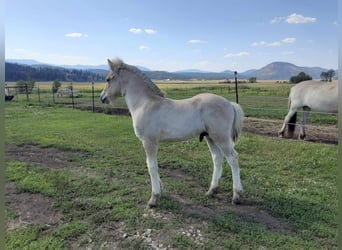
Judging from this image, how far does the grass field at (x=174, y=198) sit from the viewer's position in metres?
2.88

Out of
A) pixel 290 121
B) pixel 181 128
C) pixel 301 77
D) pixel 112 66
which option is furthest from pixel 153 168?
pixel 301 77

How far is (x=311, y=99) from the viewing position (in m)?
6.97

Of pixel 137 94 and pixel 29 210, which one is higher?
pixel 137 94

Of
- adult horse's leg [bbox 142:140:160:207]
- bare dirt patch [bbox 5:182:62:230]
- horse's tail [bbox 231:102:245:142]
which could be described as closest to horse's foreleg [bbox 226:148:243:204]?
horse's tail [bbox 231:102:245:142]

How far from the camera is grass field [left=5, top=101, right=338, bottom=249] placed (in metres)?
2.88

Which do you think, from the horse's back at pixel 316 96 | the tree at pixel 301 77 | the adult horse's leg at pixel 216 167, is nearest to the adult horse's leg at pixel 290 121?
the horse's back at pixel 316 96

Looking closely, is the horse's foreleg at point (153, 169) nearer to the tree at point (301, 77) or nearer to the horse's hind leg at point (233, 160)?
the horse's hind leg at point (233, 160)

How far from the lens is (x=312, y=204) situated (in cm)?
356

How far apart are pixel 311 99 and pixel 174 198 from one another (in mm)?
4762

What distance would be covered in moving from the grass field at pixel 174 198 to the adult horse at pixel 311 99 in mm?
968

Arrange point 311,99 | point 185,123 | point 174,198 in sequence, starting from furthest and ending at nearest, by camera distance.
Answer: point 311,99
point 174,198
point 185,123

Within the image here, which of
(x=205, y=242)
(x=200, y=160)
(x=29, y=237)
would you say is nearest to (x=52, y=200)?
(x=29, y=237)

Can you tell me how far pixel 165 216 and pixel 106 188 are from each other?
3.89 ft

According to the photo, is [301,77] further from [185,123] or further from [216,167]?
[185,123]
